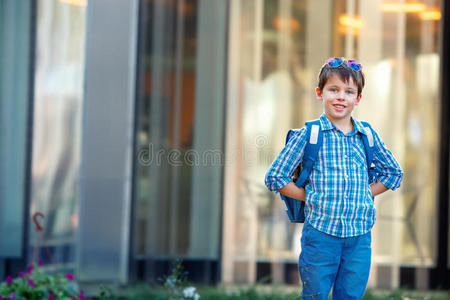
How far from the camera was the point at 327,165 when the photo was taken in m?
2.44

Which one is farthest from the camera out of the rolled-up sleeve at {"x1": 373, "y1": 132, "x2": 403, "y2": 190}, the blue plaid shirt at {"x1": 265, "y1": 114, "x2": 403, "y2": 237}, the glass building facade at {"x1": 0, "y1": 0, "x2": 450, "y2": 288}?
the glass building facade at {"x1": 0, "y1": 0, "x2": 450, "y2": 288}

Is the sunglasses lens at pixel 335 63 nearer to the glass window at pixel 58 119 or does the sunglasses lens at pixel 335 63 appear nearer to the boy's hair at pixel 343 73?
the boy's hair at pixel 343 73

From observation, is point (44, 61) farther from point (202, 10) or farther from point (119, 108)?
point (202, 10)

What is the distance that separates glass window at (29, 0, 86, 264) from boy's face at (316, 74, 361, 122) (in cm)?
297

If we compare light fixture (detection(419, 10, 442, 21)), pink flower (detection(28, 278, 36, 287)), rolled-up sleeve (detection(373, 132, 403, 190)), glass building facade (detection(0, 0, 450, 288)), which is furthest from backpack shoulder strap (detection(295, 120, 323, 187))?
light fixture (detection(419, 10, 442, 21))

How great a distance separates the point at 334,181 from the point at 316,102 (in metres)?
2.91

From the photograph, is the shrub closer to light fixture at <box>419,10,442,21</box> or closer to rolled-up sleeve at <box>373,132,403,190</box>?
rolled-up sleeve at <box>373,132,403,190</box>

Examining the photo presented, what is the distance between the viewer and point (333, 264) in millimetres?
2428

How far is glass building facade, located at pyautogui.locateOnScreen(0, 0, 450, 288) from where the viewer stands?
190 inches

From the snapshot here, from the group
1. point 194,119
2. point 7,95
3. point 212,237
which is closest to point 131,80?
point 194,119

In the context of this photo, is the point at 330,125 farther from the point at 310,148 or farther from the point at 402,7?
the point at 402,7

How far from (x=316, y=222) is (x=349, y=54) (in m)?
3.06

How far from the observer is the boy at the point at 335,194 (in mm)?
2410

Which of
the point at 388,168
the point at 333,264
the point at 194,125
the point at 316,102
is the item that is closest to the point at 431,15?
the point at 316,102
